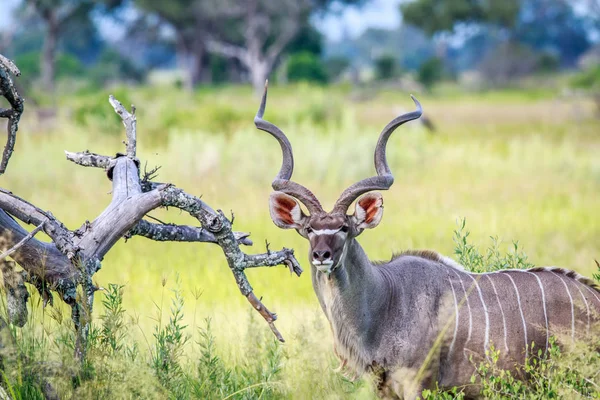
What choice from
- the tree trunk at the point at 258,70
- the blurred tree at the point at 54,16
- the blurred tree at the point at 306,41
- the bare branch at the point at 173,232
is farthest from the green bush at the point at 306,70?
the bare branch at the point at 173,232

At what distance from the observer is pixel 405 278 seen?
15.3ft

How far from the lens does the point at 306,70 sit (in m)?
40.9

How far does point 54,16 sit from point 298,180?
35638 millimetres

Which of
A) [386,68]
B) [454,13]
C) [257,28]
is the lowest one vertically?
[386,68]

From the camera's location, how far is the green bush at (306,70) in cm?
4088

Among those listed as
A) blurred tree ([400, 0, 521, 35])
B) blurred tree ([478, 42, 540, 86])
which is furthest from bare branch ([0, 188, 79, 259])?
→ blurred tree ([478, 42, 540, 86])

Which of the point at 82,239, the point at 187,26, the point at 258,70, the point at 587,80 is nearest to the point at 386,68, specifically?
the point at 258,70

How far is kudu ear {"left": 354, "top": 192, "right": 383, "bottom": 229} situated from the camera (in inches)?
174

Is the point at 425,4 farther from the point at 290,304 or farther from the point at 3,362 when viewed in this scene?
the point at 3,362

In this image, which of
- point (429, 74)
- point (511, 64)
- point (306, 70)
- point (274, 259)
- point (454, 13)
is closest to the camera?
point (274, 259)

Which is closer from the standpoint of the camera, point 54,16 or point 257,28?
point 257,28

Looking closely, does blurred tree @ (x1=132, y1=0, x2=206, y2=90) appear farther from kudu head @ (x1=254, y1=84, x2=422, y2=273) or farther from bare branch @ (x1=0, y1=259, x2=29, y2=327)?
bare branch @ (x1=0, y1=259, x2=29, y2=327)

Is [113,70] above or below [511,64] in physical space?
above

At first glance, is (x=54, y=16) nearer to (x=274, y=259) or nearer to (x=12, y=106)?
(x=12, y=106)
